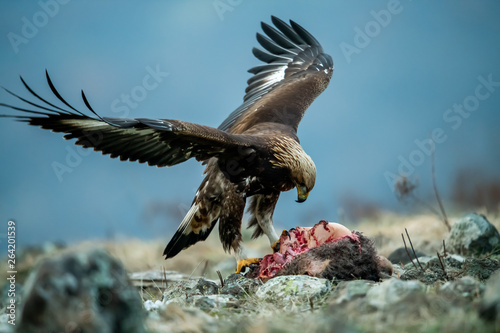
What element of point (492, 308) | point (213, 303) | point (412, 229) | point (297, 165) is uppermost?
point (297, 165)

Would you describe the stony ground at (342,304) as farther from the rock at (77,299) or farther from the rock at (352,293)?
the rock at (77,299)

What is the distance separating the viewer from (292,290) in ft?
11.1

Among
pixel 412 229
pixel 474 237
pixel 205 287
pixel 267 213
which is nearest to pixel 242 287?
pixel 205 287

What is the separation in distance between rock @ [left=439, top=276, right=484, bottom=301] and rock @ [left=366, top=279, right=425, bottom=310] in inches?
8.7

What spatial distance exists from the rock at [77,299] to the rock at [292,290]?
1295mm

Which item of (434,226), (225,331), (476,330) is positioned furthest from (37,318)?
(434,226)

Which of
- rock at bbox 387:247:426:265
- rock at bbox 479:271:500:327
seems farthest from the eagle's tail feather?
rock at bbox 479:271:500:327

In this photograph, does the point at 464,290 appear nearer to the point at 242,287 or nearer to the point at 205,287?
→ the point at 242,287

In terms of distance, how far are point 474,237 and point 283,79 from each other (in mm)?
3106

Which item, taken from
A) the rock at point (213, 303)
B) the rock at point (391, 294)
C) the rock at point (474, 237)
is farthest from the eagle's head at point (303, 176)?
the rock at point (391, 294)

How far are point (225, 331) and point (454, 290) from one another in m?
1.33

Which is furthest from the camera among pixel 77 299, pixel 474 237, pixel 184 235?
pixel 474 237

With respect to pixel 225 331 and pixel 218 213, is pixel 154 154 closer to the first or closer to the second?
pixel 218 213

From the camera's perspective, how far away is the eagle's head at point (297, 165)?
495 cm
